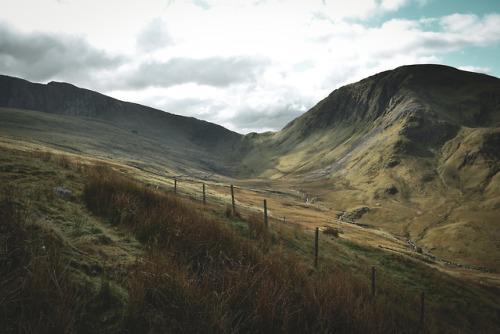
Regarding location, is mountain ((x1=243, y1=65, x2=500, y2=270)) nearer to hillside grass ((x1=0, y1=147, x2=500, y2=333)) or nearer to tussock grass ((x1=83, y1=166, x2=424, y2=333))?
tussock grass ((x1=83, y1=166, x2=424, y2=333))

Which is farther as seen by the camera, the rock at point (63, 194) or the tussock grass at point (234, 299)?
the rock at point (63, 194)

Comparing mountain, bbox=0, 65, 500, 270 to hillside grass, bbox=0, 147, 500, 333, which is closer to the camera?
hillside grass, bbox=0, 147, 500, 333

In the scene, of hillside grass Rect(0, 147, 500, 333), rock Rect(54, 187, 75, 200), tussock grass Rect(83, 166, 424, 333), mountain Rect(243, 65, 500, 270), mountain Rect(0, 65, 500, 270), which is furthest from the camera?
mountain Rect(0, 65, 500, 270)

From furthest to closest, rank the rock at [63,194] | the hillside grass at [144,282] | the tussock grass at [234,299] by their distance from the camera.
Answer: the rock at [63,194] < the tussock grass at [234,299] < the hillside grass at [144,282]

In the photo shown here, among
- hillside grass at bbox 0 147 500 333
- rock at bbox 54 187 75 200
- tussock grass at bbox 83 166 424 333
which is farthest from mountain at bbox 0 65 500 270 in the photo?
rock at bbox 54 187 75 200

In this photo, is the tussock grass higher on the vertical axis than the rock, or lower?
lower

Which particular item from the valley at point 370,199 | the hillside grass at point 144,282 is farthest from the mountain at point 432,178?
the hillside grass at point 144,282

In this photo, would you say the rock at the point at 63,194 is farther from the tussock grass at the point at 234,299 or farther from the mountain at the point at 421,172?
the mountain at the point at 421,172

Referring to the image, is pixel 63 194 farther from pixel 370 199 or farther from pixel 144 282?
pixel 370 199

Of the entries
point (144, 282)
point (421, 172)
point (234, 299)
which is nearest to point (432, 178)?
point (421, 172)

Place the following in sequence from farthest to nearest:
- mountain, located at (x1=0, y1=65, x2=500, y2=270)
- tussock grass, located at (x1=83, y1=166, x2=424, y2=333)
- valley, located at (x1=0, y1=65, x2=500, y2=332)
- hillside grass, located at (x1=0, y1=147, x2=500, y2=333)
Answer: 1. mountain, located at (x1=0, y1=65, x2=500, y2=270)
2. valley, located at (x1=0, y1=65, x2=500, y2=332)
3. tussock grass, located at (x1=83, y1=166, x2=424, y2=333)
4. hillside grass, located at (x1=0, y1=147, x2=500, y2=333)

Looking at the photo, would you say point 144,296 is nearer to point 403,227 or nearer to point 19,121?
point 403,227

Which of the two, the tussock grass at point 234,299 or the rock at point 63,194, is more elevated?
the rock at point 63,194

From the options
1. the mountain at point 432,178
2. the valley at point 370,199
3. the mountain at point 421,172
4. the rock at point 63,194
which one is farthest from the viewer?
the mountain at point 421,172
